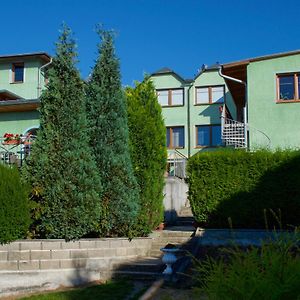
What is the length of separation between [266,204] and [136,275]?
4.06 metres

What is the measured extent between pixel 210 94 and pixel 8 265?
24467 mm

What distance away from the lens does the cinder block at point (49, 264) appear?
9.65m

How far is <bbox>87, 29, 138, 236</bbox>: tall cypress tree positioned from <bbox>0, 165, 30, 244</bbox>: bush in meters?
1.93

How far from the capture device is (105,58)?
11.6m

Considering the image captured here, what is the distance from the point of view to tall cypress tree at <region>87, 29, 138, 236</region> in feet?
36.1

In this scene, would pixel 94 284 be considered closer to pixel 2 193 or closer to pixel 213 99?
pixel 2 193

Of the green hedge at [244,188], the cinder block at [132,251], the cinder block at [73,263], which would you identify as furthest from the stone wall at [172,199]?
the cinder block at [73,263]

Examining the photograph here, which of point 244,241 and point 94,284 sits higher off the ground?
point 244,241

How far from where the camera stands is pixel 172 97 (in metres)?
32.5

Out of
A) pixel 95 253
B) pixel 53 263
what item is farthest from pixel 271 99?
pixel 53 263

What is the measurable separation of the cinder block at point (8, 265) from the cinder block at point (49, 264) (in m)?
0.54

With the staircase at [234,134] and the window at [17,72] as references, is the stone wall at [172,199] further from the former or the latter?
the window at [17,72]

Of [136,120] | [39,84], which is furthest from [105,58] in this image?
[39,84]

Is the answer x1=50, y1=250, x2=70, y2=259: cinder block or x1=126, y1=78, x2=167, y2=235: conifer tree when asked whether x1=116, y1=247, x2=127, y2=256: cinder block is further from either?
x1=50, y1=250, x2=70, y2=259: cinder block
